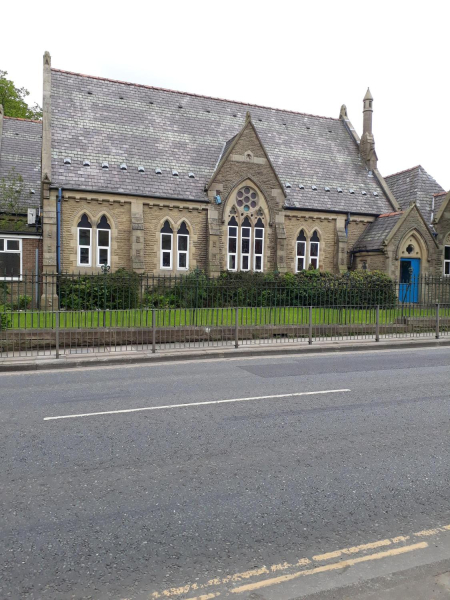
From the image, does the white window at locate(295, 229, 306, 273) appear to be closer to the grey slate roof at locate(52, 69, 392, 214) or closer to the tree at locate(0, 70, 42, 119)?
the grey slate roof at locate(52, 69, 392, 214)

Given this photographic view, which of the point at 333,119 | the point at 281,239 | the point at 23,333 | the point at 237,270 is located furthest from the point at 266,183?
the point at 23,333

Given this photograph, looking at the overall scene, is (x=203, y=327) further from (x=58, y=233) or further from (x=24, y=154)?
(x=24, y=154)

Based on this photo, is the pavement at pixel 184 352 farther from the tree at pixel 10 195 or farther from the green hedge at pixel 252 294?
the tree at pixel 10 195

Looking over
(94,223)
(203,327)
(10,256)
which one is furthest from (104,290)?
(10,256)

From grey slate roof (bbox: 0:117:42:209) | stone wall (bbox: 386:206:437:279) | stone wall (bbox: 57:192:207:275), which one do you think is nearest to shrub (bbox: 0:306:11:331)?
stone wall (bbox: 57:192:207:275)

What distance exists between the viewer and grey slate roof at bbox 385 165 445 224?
29594 millimetres

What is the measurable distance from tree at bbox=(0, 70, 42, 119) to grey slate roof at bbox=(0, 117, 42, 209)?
1343cm

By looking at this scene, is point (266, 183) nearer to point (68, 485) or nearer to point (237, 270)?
point (237, 270)

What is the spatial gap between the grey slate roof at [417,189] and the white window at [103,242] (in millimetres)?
18556

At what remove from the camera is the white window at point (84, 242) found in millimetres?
23328

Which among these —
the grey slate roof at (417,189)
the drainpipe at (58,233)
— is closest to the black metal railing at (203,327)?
the drainpipe at (58,233)

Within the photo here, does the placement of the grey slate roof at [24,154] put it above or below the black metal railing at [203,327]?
above

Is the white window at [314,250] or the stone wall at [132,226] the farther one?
the white window at [314,250]

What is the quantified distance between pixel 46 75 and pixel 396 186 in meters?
22.6
